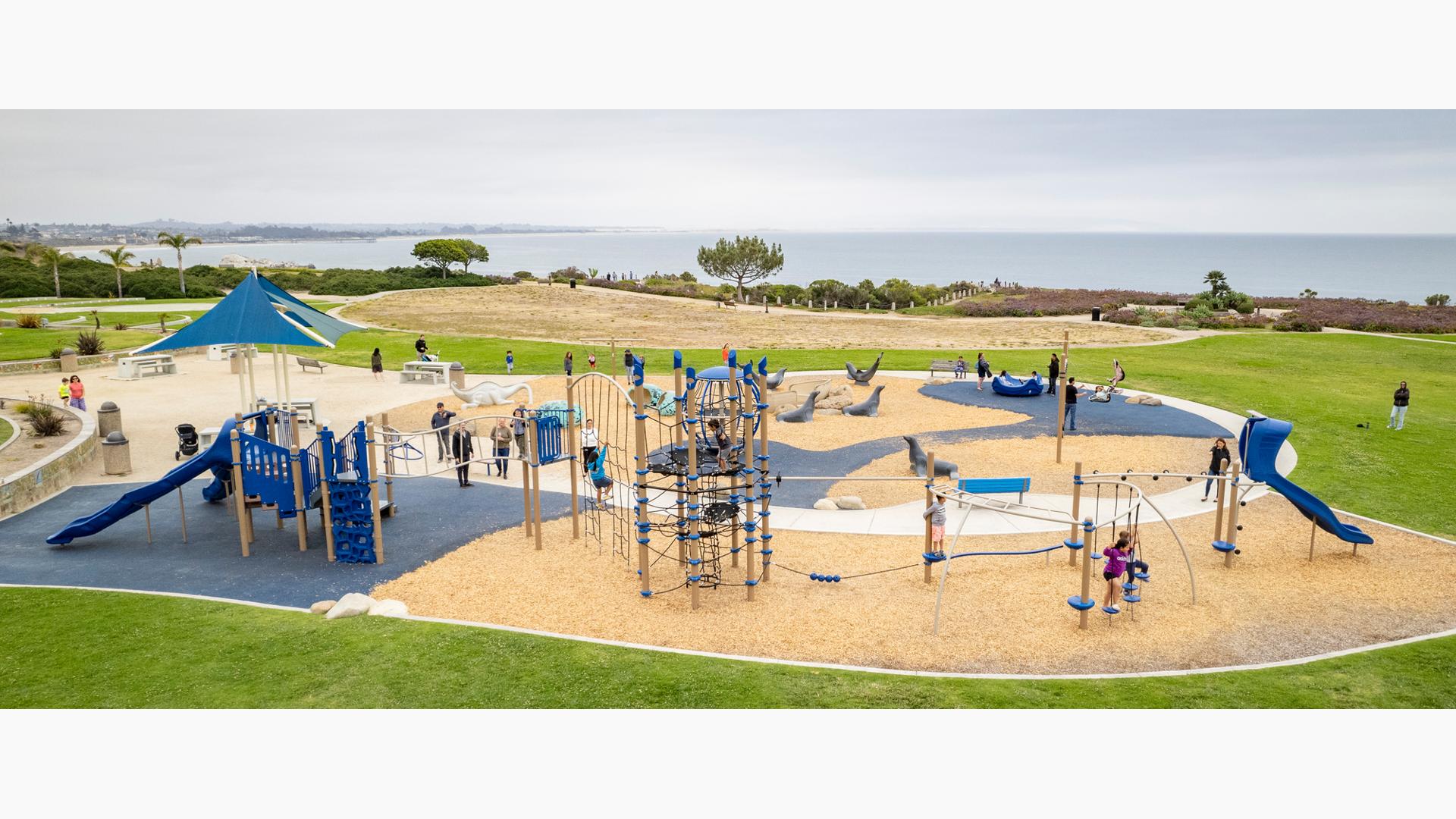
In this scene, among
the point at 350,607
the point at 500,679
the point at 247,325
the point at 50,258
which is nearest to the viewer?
the point at 500,679

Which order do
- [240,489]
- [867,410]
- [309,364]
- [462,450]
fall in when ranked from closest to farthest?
[240,489] < [462,450] < [867,410] < [309,364]

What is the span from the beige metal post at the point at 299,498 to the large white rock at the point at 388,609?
3460 mm

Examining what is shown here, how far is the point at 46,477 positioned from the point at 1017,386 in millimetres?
26002

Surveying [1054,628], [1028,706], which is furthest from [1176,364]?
[1028,706]

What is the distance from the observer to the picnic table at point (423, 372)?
31.4 m

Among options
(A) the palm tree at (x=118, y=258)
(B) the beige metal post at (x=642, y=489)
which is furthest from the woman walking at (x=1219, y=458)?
(A) the palm tree at (x=118, y=258)

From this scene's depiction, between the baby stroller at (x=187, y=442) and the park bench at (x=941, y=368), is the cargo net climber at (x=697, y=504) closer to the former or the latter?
the baby stroller at (x=187, y=442)

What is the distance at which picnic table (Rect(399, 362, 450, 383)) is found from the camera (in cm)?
3142

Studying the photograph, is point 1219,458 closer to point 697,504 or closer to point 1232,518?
point 1232,518

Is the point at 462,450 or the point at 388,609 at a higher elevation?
the point at 462,450

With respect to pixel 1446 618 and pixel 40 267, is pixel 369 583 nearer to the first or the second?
pixel 1446 618

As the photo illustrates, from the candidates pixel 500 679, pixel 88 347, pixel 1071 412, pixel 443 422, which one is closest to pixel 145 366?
pixel 88 347

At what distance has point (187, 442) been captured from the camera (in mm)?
20953

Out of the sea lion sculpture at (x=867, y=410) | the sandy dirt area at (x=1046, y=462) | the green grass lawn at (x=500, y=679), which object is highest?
the sea lion sculpture at (x=867, y=410)
